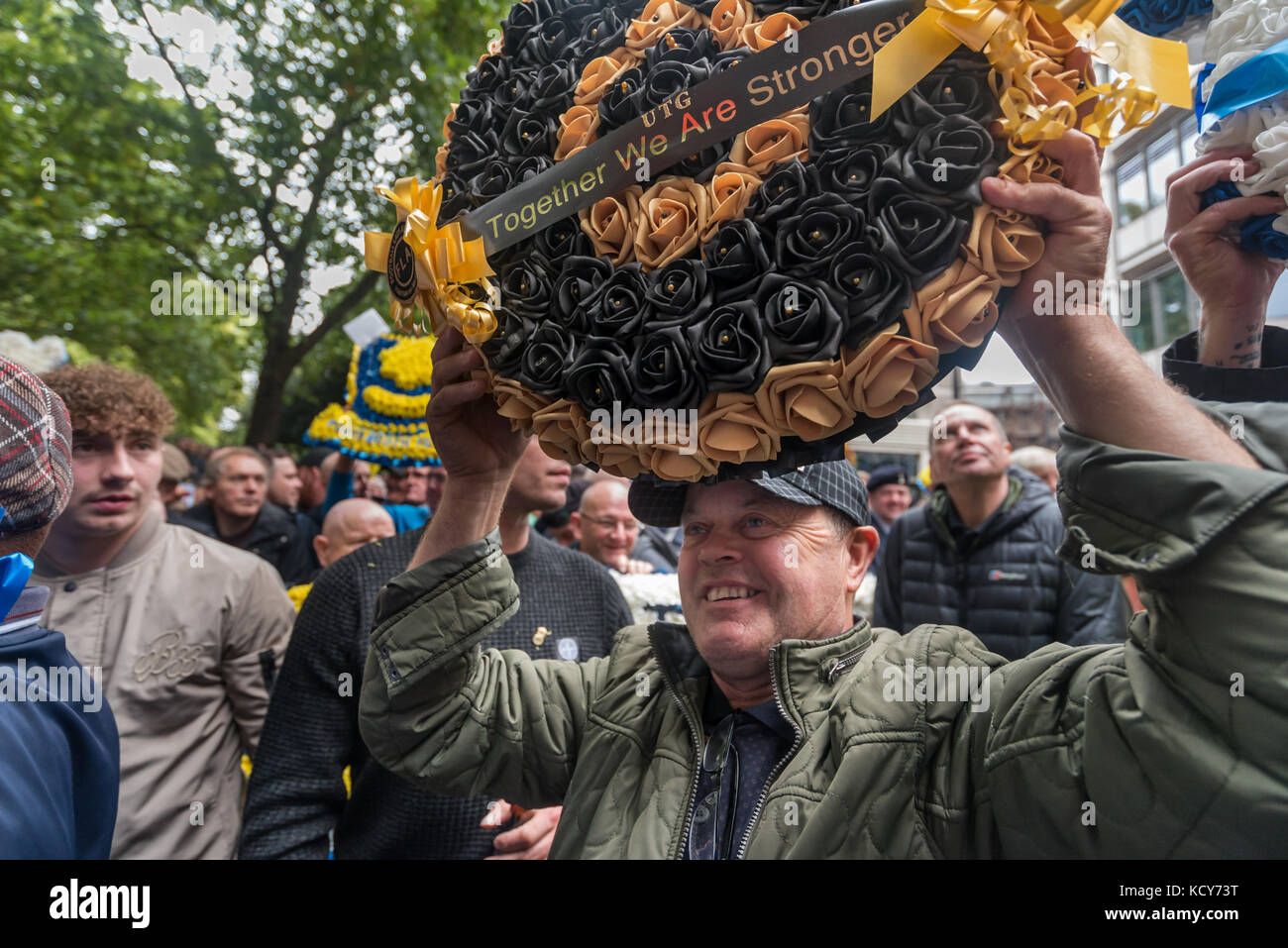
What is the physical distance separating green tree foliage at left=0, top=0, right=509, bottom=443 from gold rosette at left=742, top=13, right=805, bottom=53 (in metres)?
9.52

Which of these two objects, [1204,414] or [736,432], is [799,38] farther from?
[1204,414]

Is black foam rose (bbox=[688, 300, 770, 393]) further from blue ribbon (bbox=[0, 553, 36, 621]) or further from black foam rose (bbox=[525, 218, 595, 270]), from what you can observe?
blue ribbon (bbox=[0, 553, 36, 621])

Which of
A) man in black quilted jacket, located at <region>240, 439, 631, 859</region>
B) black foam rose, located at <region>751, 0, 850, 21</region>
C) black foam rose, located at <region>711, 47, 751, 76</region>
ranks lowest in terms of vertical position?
man in black quilted jacket, located at <region>240, 439, 631, 859</region>

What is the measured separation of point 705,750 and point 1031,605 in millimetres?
2334

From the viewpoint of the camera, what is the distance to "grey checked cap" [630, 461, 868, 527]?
1635 mm

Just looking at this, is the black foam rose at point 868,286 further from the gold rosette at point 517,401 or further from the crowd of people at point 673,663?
the gold rosette at point 517,401

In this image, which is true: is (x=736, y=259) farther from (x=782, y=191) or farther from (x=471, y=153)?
(x=471, y=153)

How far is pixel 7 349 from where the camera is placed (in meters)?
3.37

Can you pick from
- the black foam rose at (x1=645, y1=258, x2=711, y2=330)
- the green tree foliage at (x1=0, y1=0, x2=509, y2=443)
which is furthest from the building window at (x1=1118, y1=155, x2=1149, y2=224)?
the black foam rose at (x1=645, y1=258, x2=711, y2=330)

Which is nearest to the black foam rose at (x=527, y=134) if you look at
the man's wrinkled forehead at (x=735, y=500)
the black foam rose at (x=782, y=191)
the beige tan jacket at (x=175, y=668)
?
the black foam rose at (x=782, y=191)

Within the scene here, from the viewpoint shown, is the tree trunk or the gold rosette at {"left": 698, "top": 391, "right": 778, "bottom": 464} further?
the tree trunk
